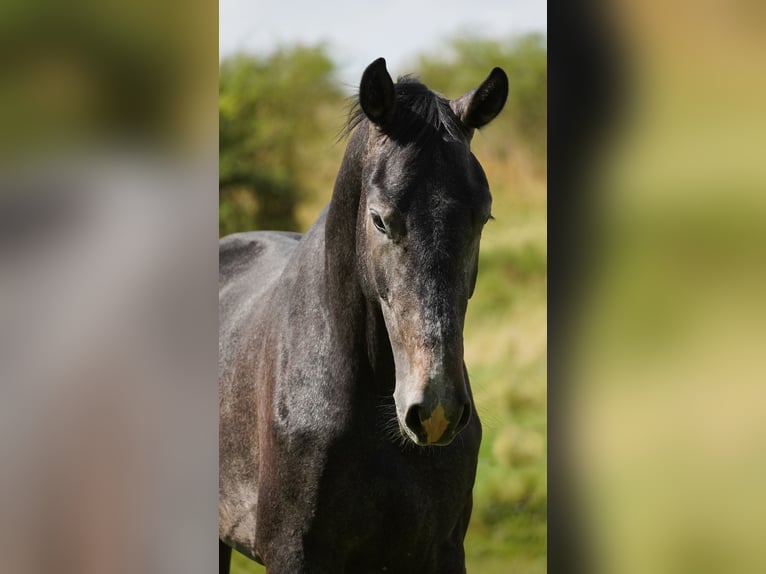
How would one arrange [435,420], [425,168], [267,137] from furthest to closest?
[267,137] < [425,168] < [435,420]

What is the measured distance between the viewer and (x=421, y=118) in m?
1.31

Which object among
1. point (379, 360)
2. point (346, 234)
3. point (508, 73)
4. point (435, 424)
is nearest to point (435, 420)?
point (435, 424)

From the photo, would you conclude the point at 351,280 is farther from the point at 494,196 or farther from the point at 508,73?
the point at 508,73

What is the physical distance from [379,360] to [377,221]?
0.30 meters

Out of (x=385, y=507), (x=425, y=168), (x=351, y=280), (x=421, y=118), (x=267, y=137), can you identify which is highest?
(x=267, y=137)

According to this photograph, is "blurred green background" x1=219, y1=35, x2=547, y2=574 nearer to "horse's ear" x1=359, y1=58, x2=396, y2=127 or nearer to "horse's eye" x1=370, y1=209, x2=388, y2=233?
"horse's ear" x1=359, y1=58, x2=396, y2=127

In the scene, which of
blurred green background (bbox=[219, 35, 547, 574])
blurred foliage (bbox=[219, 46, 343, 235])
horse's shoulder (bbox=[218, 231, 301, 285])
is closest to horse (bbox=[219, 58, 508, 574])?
horse's shoulder (bbox=[218, 231, 301, 285])

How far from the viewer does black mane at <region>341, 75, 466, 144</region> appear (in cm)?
129

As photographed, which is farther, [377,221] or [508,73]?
[508,73]

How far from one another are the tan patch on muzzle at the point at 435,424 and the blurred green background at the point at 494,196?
1.19 metres

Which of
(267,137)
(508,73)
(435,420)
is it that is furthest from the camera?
(267,137)

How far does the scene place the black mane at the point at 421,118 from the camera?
129 cm
